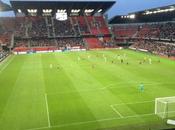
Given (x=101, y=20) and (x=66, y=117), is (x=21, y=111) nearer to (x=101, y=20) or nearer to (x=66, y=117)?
(x=66, y=117)

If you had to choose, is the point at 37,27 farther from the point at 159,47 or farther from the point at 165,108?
the point at 165,108

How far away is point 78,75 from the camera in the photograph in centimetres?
3888

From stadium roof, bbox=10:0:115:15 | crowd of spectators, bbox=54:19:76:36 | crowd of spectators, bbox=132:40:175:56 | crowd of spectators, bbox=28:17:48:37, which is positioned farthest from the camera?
crowd of spectators, bbox=54:19:76:36

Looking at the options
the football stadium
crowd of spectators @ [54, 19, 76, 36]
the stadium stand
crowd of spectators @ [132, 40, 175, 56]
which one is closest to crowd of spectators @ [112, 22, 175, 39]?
the stadium stand

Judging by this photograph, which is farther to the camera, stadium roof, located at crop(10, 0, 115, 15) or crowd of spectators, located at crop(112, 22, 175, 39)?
stadium roof, located at crop(10, 0, 115, 15)

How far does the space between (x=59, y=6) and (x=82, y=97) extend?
2623 inches

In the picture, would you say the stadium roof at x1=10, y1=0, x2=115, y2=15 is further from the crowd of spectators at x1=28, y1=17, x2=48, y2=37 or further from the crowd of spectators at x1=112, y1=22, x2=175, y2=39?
the crowd of spectators at x1=112, y1=22, x2=175, y2=39

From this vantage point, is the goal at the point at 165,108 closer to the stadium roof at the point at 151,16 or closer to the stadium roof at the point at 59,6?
the stadium roof at the point at 151,16

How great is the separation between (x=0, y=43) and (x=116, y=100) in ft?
207

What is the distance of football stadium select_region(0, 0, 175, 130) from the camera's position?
Result: 2044 cm

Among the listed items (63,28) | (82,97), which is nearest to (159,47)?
(63,28)

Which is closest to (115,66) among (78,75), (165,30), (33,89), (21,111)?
(78,75)

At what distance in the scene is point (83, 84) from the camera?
3269 centimetres

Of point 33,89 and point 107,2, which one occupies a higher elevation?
point 107,2
